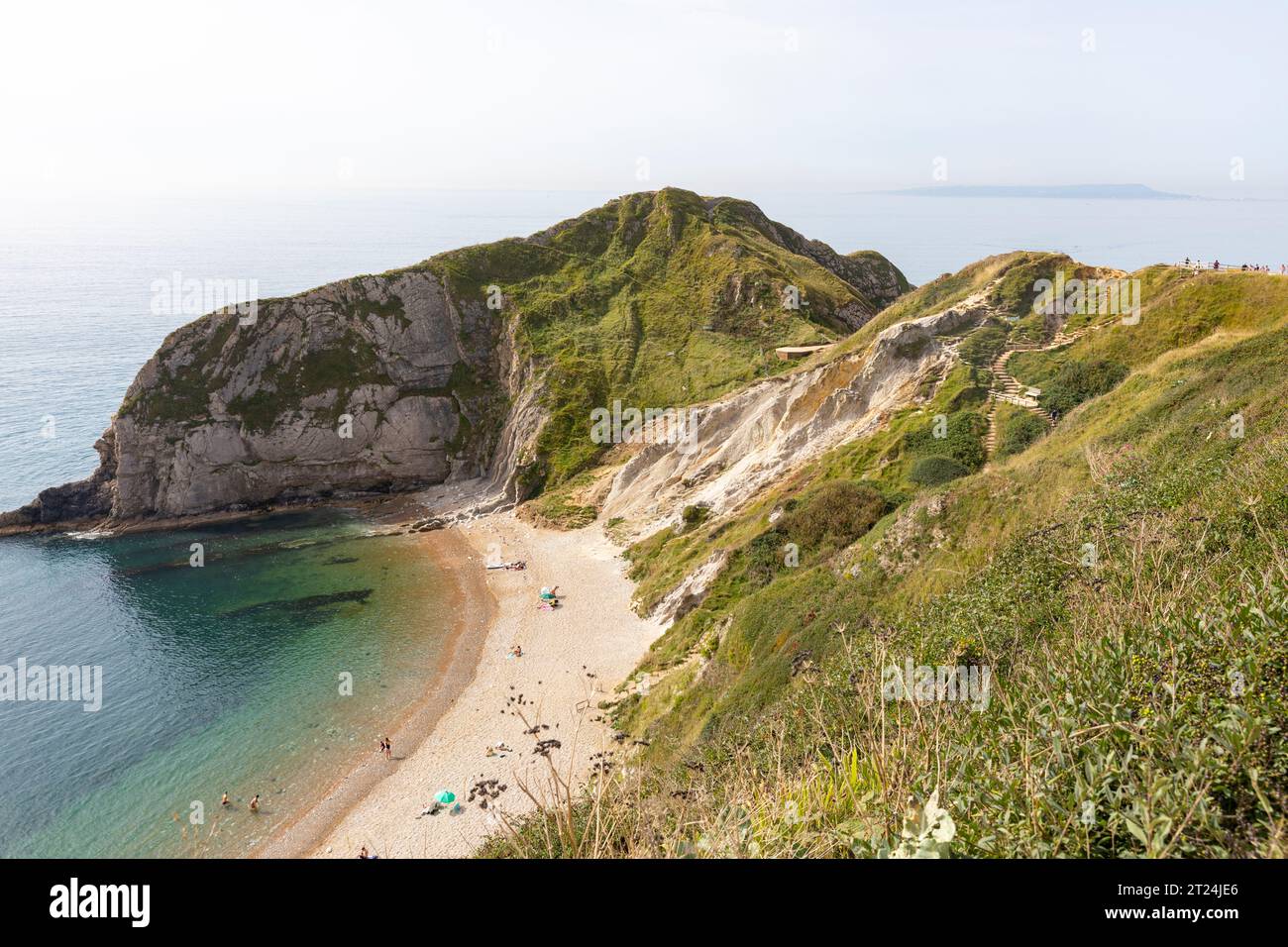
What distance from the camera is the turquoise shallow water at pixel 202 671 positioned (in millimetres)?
32938

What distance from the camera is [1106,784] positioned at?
6.54m

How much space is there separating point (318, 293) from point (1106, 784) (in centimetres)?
8858

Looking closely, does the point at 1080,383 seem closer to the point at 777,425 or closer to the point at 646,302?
the point at 777,425

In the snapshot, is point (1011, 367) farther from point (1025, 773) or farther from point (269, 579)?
point (269, 579)
